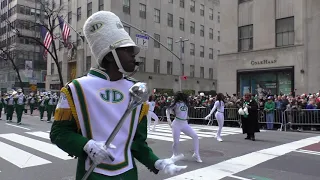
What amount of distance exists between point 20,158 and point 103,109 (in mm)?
6755

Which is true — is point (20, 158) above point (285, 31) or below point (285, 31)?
below

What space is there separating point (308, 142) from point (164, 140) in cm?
517

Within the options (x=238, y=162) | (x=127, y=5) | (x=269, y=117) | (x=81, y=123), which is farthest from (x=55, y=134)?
(x=127, y=5)

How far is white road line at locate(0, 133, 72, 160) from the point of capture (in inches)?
330

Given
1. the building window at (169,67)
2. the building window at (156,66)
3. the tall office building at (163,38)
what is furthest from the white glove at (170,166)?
the building window at (169,67)

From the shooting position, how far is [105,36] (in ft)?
7.32

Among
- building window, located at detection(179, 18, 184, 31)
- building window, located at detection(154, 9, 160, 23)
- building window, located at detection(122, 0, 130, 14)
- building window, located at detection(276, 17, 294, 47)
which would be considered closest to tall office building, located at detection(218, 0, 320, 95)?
building window, located at detection(276, 17, 294, 47)

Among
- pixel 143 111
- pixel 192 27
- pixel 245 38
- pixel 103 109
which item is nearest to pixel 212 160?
pixel 143 111

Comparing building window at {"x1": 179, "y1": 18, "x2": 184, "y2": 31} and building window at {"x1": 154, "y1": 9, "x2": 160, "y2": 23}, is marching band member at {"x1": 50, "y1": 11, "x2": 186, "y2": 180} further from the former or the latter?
building window at {"x1": 179, "y1": 18, "x2": 184, "y2": 31}

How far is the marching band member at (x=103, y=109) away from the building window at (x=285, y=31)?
23.6 m

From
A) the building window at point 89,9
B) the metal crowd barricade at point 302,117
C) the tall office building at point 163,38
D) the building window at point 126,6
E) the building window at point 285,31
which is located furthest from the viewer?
the building window at point 89,9

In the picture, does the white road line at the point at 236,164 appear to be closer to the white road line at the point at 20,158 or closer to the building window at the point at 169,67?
the white road line at the point at 20,158

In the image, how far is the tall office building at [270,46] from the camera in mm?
22312

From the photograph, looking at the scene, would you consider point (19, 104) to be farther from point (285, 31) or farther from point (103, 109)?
point (285, 31)
